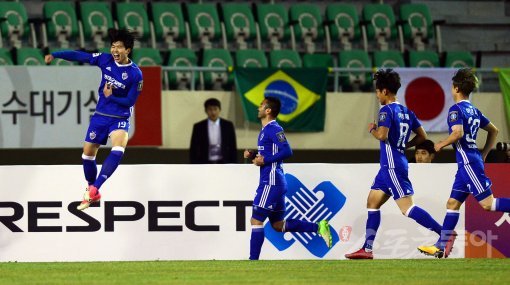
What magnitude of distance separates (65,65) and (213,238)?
585cm

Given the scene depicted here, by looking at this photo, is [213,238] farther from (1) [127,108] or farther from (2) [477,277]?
(2) [477,277]

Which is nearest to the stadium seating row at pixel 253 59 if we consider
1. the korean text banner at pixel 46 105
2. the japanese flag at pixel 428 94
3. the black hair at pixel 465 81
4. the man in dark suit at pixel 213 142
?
the korean text banner at pixel 46 105

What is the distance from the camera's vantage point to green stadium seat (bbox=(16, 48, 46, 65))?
54.5 ft

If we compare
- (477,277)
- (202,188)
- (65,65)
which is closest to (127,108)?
(202,188)

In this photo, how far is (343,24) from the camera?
19.4 metres

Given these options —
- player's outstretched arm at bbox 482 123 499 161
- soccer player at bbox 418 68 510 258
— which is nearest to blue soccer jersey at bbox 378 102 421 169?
soccer player at bbox 418 68 510 258

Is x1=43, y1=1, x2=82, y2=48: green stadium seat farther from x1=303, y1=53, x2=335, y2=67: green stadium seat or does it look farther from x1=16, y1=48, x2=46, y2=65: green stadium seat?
x1=303, y1=53, x2=335, y2=67: green stadium seat

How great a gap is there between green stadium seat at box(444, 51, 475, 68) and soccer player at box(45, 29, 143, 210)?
29.6ft

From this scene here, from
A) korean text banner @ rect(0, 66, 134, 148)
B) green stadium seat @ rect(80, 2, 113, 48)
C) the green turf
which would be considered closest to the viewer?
the green turf

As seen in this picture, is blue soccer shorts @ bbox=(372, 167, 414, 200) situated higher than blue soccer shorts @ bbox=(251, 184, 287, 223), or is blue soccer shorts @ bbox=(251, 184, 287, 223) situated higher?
blue soccer shorts @ bbox=(372, 167, 414, 200)

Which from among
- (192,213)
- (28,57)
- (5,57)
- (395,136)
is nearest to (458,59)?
(28,57)

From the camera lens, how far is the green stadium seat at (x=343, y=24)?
19.4 metres

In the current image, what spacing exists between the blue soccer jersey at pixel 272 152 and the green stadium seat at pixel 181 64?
21.8 feet

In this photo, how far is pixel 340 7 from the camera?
64.5 ft
